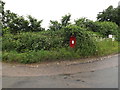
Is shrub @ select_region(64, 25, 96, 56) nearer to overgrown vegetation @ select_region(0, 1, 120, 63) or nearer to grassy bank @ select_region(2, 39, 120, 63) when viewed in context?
overgrown vegetation @ select_region(0, 1, 120, 63)

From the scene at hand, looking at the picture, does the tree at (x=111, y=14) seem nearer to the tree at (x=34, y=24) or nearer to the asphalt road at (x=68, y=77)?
the tree at (x=34, y=24)

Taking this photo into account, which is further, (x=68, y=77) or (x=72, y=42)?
(x=72, y=42)

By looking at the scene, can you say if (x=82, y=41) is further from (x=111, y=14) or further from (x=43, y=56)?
(x=111, y=14)

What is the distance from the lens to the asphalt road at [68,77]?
14.8 feet

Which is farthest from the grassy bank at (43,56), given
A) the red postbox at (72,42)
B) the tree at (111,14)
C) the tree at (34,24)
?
the tree at (111,14)

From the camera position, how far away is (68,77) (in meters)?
5.23

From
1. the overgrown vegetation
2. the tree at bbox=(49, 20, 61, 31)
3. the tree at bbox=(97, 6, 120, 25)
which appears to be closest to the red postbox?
the overgrown vegetation

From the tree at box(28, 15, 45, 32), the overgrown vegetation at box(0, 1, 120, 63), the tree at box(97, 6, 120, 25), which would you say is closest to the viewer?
the overgrown vegetation at box(0, 1, 120, 63)

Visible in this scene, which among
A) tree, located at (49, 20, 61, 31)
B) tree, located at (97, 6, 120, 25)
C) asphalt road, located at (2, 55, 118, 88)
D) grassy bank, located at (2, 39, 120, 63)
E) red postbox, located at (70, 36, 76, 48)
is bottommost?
asphalt road, located at (2, 55, 118, 88)

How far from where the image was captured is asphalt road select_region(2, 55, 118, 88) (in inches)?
178

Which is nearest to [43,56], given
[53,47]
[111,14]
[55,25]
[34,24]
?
[53,47]

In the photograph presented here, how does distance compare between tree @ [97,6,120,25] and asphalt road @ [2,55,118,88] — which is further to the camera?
tree @ [97,6,120,25]

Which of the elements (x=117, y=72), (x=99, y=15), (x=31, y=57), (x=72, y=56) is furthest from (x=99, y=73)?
(x=99, y=15)

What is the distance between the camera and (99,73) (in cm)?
557
